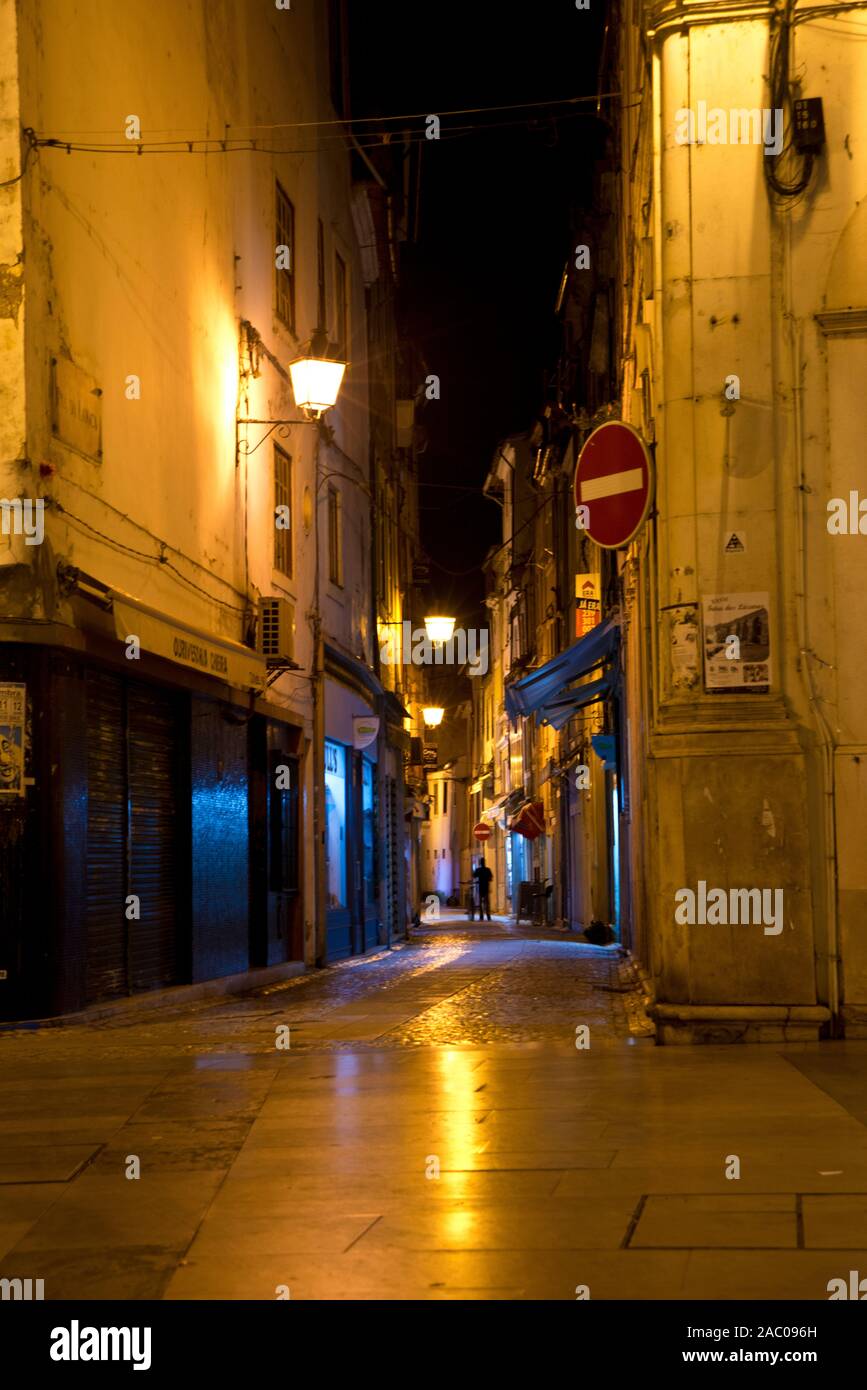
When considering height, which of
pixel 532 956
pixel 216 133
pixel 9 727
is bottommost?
pixel 532 956

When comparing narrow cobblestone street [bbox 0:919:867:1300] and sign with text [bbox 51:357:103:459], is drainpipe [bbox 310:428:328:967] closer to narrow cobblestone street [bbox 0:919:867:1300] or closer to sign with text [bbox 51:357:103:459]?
sign with text [bbox 51:357:103:459]

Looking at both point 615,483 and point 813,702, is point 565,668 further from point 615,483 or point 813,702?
point 813,702

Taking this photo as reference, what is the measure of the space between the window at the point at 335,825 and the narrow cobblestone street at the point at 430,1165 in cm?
1199

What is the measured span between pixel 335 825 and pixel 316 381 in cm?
923

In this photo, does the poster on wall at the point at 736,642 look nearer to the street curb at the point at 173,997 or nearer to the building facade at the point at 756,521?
the building facade at the point at 756,521

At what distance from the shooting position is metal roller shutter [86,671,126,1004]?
521 inches

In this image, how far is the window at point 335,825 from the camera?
23.8m

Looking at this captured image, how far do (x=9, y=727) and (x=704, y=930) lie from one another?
5387mm

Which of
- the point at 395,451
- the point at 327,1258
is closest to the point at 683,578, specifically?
the point at 327,1258

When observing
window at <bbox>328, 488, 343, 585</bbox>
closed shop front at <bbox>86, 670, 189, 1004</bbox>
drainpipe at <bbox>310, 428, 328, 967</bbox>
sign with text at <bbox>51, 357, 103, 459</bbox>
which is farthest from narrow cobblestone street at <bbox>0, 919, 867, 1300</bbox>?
window at <bbox>328, 488, 343, 585</bbox>

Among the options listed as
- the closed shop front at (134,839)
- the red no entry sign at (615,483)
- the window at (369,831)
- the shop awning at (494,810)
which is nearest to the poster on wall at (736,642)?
the red no entry sign at (615,483)

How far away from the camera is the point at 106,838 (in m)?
13.7

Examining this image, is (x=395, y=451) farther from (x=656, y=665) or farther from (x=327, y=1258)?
(x=327, y=1258)
